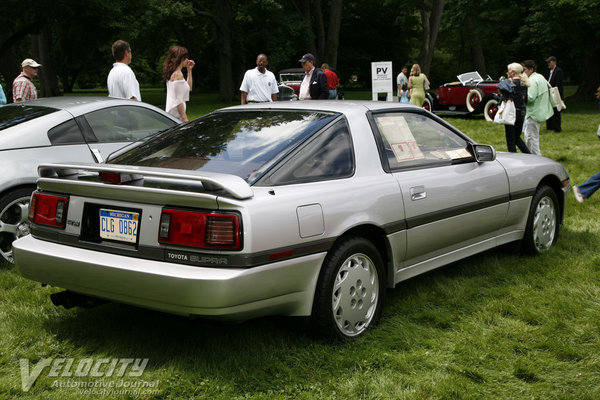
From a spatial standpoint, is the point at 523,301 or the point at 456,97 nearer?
the point at 523,301

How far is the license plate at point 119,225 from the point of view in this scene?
136 inches

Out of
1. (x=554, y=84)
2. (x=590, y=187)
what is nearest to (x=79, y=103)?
(x=590, y=187)

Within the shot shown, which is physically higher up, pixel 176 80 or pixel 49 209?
pixel 176 80

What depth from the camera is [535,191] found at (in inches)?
222

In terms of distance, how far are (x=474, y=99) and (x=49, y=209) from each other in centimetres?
1827

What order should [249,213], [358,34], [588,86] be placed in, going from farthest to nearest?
[358,34]
[588,86]
[249,213]

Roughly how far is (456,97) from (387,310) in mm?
17969

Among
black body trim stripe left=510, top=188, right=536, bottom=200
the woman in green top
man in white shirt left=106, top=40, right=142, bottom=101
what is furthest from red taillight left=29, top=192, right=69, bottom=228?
the woman in green top

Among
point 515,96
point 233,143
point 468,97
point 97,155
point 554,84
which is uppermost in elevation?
point 554,84

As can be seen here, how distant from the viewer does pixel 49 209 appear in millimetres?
3836

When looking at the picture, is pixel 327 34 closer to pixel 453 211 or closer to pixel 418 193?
pixel 453 211

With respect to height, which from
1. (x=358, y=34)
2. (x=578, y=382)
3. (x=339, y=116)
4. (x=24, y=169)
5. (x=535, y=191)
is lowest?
(x=578, y=382)

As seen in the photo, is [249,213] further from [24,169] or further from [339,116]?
[24,169]

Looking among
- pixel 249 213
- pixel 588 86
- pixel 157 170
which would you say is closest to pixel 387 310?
pixel 249 213
